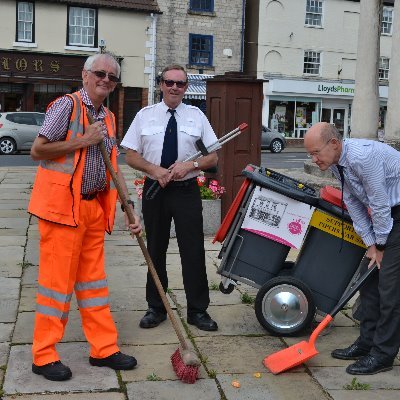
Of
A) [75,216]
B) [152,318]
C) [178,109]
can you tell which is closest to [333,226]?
[178,109]

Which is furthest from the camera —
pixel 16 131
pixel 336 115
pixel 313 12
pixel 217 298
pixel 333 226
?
pixel 336 115

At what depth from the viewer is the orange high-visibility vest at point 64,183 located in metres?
4.40

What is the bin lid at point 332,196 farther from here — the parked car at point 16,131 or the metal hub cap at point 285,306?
the parked car at point 16,131

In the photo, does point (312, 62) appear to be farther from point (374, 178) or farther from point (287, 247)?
point (374, 178)

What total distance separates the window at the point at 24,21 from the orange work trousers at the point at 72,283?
2779cm

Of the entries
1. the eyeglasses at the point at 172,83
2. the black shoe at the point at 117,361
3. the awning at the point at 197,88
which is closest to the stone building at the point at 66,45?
the awning at the point at 197,88

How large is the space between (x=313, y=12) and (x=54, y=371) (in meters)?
34.5

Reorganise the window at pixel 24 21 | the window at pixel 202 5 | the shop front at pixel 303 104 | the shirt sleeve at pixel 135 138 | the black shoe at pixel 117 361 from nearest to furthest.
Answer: the black shoe at pixel 117 361 < the shirt sleeve at pixel 135 138 < the window at pixel 24 21 < the window at pixel 202 5 < the shop front at pixel 303 104

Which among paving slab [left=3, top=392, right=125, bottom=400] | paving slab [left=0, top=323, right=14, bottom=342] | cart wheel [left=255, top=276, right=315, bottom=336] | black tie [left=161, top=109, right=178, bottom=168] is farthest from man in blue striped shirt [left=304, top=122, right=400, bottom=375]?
paving slab [left=0, top=323, right=14, bottom=342]

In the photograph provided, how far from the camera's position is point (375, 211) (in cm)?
456

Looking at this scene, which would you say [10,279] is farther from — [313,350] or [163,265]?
[313,350]

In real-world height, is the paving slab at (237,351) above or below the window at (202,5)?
below

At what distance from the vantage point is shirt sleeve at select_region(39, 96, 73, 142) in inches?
172

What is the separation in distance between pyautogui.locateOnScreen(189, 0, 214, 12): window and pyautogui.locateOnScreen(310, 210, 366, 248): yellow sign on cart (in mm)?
29334
